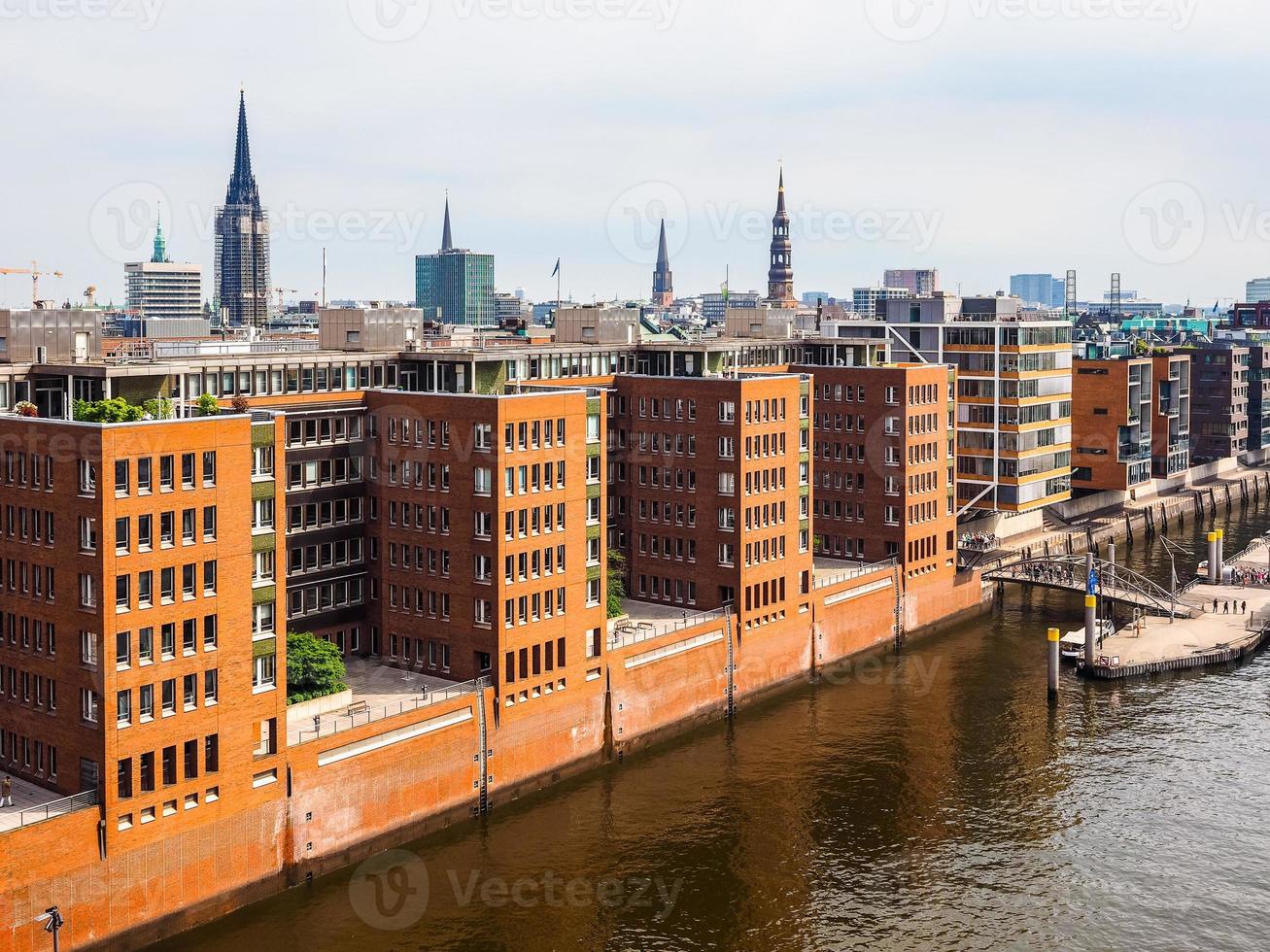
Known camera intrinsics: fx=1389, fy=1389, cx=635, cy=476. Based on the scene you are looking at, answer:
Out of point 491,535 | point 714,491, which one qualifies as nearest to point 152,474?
point 491,535

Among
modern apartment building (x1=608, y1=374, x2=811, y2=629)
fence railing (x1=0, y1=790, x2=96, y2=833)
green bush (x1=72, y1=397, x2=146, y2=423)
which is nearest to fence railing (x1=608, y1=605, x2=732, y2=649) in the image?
modern apartment building (x1=608, y1=374, x2=811, y2=629)

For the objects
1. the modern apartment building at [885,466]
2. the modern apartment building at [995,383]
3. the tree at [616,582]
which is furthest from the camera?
the modern apartment building at [995,383]

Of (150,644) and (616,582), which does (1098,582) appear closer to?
(616,582)

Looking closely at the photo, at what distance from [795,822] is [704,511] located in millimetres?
34025

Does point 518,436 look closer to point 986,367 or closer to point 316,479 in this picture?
point 316,479

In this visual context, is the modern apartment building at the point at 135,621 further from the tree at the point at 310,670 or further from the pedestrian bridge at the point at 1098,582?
the pedestrian bridge at the point at 1098,582

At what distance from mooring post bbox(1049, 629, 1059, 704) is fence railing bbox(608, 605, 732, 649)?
2692cm

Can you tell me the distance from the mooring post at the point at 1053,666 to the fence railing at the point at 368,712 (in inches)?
1960

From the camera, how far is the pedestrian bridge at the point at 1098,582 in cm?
14062

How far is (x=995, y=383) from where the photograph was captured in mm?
158875

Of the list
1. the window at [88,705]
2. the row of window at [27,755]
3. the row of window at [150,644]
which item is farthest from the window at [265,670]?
the row of window at [27,755]

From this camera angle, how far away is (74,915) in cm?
6656

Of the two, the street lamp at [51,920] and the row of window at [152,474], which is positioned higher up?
the row of window at [152,474]

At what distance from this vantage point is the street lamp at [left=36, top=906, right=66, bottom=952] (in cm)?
6531
